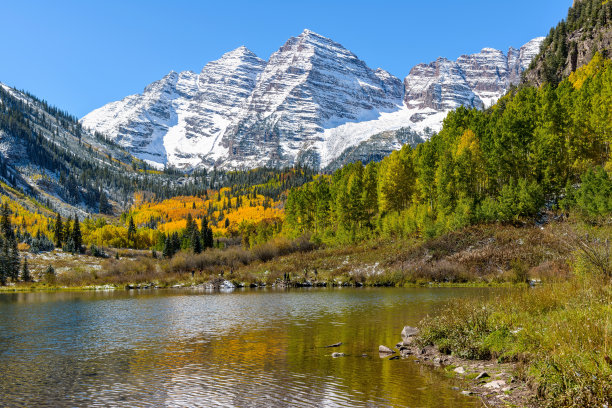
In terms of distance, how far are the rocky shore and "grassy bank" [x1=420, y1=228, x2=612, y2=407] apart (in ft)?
1.16

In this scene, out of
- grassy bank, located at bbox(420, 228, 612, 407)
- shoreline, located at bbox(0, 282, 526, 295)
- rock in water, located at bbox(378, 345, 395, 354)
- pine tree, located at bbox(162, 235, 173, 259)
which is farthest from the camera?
pine tree, located at bbox(162, 235, 173, 259)

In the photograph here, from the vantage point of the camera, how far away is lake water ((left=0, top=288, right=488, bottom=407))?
16.3m

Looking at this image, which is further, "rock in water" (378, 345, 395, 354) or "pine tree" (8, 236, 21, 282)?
"pine tree" (8, 236, 21, 282)

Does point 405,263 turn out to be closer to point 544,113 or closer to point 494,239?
point 494,239

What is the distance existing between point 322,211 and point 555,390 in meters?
100

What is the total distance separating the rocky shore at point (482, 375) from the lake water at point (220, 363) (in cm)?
64

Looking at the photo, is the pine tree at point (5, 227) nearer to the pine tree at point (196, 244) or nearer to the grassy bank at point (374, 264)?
the grassy bank at point (374, 264)

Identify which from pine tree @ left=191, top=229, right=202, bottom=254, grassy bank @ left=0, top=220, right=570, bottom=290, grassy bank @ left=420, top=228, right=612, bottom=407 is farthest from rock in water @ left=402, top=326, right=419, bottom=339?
pine tree @ left=191, top=229, right=202, bottom=254

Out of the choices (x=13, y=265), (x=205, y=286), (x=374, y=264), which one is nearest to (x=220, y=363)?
(x=374, y=264)

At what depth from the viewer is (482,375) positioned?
17.0 metres

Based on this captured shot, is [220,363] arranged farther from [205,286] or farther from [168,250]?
[168,250]

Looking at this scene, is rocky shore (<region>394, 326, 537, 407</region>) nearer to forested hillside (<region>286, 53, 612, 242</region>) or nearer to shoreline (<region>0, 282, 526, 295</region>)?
shoreline (<region>0, 282, 526, 295</region>)

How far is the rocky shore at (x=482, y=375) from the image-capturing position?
14.1m

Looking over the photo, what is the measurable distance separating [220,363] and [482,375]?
39.9 ft
